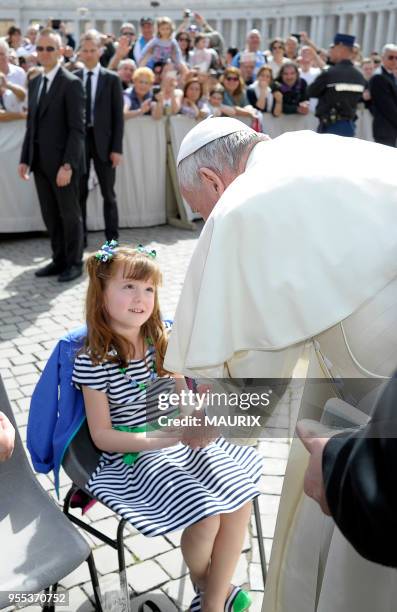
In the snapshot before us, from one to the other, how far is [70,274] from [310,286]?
16.0ft

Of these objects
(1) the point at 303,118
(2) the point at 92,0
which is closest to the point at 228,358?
(1) the point at 303,118

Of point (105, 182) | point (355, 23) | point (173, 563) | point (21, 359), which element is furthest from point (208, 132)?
point (355, 23)

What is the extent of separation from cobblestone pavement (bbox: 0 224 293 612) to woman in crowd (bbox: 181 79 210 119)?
1.56 meters

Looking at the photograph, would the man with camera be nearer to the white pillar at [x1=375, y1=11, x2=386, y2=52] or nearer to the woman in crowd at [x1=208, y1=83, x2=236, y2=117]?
the woman in crowd at [x1=208, y1=83, x2=236, y2=117]

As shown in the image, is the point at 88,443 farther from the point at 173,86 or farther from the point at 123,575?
the point at 173,86

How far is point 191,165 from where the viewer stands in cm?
200

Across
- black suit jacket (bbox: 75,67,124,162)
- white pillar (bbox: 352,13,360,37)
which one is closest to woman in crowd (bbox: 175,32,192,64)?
→ black suit jacket (bbox: 75,67,124,162)

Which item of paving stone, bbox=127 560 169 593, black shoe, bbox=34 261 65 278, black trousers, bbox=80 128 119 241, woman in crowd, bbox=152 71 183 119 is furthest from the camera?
woman in crowd, bbox=152 71 183 119

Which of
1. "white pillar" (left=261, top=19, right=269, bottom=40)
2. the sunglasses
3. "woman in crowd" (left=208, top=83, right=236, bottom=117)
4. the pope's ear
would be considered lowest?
"woman in crowd" (left=208, top=83, right=236, bottom=117)

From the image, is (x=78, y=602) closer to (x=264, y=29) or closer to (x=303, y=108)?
(x=303, y=108)

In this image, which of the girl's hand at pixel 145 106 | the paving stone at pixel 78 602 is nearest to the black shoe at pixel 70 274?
the girl's hand at pixel 145 106

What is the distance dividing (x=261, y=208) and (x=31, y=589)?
1267mm

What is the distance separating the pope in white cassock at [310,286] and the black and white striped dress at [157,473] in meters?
0.45

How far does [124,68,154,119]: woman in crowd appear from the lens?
798 centimetres
